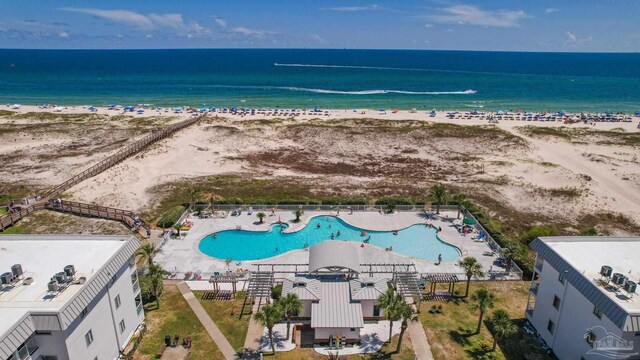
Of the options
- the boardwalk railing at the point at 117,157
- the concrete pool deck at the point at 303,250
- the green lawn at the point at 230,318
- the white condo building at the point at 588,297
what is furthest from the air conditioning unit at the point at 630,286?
the boardwalk railing at the point at 117,157

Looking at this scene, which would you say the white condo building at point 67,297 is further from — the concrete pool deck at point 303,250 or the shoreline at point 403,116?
the shoreline at point 403,116

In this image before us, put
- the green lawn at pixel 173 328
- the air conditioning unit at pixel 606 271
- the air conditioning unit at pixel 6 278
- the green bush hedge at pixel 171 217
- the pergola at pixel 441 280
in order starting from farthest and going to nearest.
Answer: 1. the green bush hedge at pixel 171 217
2. the pergola at pixel 441 280
3. the green lawn at pixel 173 328
4. the air conditioning unit at pixel 606 271
5. the air conditioning unit at pixel 6 278

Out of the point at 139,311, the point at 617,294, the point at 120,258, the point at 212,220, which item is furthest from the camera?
the point at 212,220

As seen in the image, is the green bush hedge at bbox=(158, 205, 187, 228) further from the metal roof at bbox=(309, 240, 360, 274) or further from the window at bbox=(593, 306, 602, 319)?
the window at bbox=(593, 306, 602, 319)

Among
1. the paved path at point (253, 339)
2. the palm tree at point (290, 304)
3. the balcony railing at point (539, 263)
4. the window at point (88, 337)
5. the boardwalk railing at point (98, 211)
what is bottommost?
the paved path at point (253, 339)

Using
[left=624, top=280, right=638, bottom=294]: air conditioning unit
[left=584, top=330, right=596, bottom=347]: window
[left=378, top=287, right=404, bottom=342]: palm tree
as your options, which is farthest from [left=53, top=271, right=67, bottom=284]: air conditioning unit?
[left=624, top=280, right=638, bottom=294]: air conditioning unit

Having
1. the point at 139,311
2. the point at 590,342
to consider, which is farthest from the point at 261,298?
the point at 590,342

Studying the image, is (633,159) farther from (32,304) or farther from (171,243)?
(32,304)
